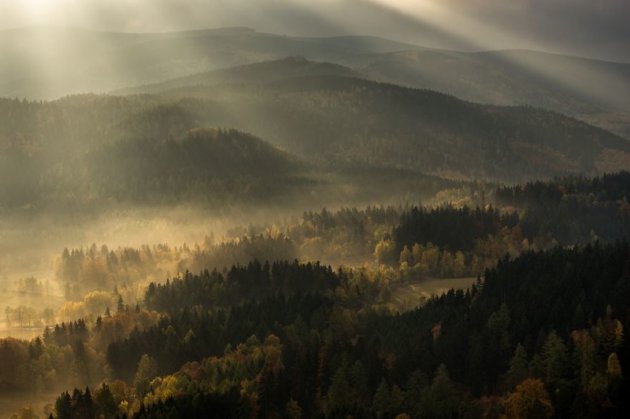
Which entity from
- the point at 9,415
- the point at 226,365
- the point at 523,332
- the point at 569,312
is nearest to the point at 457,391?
the point at 523,332

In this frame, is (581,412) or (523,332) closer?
(581,412)

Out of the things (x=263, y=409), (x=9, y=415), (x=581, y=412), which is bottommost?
(x=9, y=415)

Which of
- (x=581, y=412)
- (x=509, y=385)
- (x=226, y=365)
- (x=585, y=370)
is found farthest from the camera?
(x=226, y=365)

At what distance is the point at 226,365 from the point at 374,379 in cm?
3723

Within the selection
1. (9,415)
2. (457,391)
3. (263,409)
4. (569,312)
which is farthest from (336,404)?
(9,415)

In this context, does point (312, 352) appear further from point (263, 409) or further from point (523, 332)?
point (523, 332)

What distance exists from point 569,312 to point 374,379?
57937 mm

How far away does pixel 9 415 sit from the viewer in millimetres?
193875

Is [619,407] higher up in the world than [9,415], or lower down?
higher up

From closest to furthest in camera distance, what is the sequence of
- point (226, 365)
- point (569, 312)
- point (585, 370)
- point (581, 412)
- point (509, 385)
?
point (581, 412), point (585, 370), point (509, 385), point (226, 365), point (569, 312)

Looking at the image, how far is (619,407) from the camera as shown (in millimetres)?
147500

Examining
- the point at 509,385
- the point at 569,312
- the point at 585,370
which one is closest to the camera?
the point at 585,370

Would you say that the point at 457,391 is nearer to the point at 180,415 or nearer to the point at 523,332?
the point at 523,332

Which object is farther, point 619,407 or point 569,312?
point 569,312
